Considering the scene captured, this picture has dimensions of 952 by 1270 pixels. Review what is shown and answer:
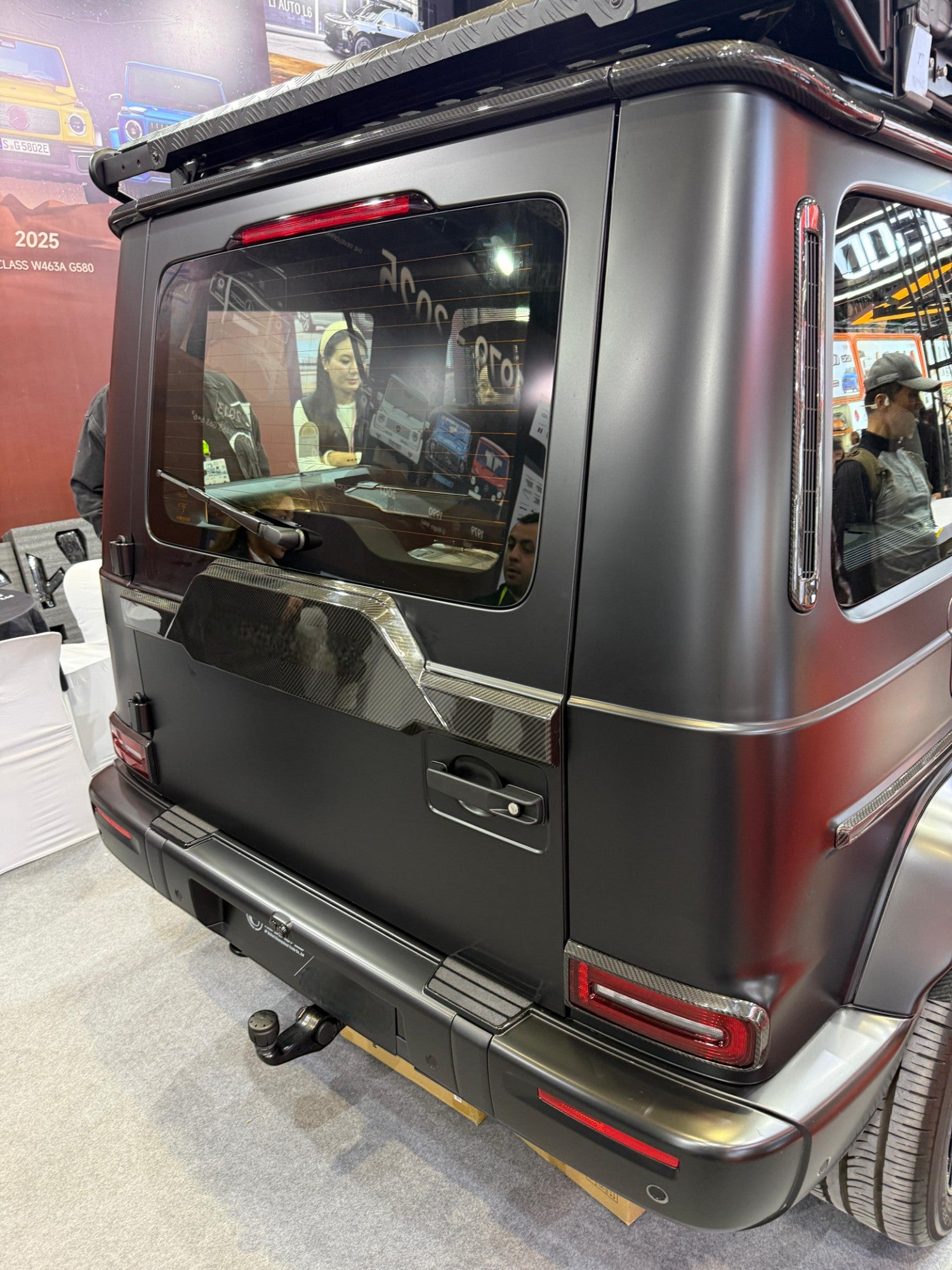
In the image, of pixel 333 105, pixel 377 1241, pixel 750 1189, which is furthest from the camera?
pixel 377 1241

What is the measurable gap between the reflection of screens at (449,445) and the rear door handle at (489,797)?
479 mm

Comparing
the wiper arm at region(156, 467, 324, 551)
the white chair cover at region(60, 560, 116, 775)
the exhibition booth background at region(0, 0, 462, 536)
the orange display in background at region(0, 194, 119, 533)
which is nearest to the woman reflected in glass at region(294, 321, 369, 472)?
the wiper arm at region(156, 467, 324, 551)

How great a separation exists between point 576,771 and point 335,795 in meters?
0.61

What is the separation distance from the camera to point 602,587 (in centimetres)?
112

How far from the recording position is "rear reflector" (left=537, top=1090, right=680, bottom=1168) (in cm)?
114

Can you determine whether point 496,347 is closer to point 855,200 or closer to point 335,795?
point 855,200

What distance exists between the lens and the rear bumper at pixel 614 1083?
1.13m

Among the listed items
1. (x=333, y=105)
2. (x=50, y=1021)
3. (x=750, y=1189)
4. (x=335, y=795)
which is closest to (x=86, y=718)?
(x=50, y=1021)

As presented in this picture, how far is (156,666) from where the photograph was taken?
1.99 metres

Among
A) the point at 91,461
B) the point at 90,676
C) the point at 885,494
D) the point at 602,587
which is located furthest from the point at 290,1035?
the point at 91,461

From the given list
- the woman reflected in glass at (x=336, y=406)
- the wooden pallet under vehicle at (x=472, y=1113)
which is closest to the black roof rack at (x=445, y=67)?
the woman reflected in glass at (x=336, y=406)

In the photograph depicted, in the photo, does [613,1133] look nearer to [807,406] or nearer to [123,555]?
[807,406]

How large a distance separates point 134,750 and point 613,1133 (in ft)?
5.00

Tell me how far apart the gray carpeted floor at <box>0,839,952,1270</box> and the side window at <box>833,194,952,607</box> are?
56.1 inches
